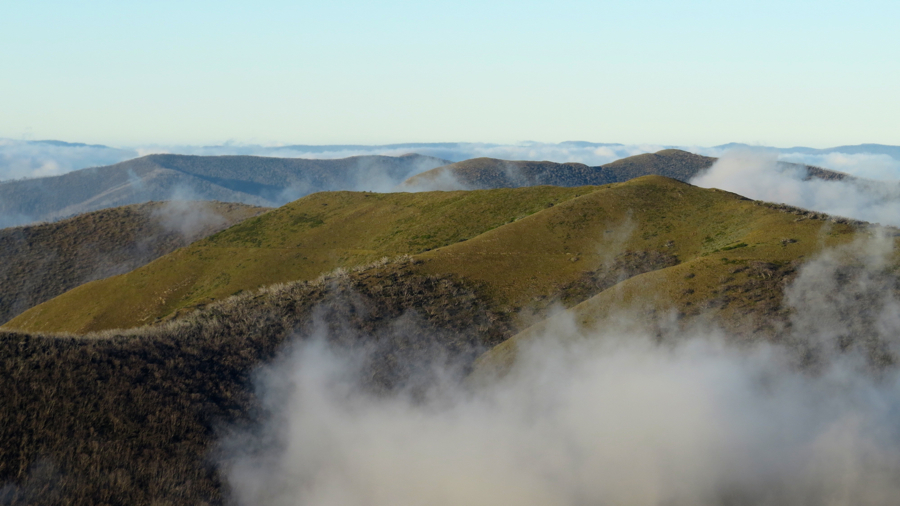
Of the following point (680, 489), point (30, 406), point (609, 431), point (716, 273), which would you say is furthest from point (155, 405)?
point (716, 273)

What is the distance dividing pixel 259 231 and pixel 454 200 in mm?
34874

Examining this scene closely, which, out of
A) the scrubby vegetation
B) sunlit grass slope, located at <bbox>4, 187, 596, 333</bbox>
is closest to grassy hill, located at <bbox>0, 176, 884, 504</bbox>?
the scrubby vegetation

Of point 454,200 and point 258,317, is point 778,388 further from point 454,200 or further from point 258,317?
point 454,200

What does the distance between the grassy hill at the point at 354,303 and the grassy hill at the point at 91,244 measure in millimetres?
46792

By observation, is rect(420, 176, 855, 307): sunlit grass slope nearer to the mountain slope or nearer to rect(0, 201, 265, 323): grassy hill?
the mountain slope

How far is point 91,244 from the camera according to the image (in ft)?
442

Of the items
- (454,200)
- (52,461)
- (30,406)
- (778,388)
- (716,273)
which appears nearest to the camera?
(52,461)

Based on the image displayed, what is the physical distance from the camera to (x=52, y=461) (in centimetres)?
2836

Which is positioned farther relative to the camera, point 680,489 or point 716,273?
point 716,273

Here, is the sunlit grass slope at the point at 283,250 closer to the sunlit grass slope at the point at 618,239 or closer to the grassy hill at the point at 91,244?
the sunlit grass slope at the point at 618,239

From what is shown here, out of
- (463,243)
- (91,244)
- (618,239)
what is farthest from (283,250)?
(91,244)

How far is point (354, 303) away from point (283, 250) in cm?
3801

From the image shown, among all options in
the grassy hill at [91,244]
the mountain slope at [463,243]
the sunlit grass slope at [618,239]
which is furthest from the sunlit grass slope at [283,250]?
the grassy hill at [91,244]

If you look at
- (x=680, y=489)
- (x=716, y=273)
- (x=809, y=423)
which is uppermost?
(x=716, y=273)
